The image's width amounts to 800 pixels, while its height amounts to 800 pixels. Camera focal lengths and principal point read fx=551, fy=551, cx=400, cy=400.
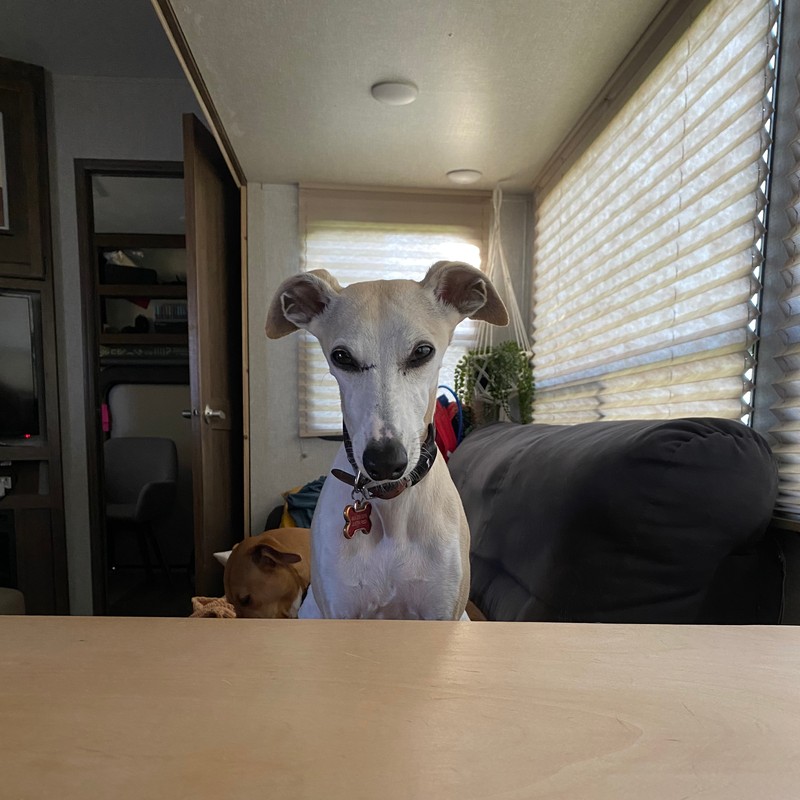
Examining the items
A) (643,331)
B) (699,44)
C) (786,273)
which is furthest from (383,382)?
(699,44)

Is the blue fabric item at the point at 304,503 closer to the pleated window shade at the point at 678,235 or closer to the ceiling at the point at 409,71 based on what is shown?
the pleated window shade at the point at 678,235

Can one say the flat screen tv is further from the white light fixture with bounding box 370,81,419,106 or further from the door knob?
the white light fixture with bounding box 370,81,419,106

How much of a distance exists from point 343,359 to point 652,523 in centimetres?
58

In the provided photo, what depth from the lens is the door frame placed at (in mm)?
2668

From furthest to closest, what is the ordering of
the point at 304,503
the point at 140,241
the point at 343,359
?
the point at 140,241, the point at 304,503, the point at 343,359

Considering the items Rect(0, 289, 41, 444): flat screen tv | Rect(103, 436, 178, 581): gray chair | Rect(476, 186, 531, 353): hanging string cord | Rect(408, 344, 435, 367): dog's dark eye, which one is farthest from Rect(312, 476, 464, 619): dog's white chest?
Rect(103, 436, 178, 581): gray chair

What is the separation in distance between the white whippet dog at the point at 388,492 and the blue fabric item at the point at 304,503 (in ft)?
4.78

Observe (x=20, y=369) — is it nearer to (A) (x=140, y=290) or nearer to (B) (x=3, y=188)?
(B) (x=3, y=188)

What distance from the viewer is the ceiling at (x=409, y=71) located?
147 cm

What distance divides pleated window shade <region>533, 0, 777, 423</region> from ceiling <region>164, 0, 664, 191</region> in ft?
0.71

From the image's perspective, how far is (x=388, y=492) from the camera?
0.93 m

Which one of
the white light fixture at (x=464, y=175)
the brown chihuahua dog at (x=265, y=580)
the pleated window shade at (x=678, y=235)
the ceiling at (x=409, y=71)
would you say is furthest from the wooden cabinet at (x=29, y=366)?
the pleated window shade at (x=678, y=235)

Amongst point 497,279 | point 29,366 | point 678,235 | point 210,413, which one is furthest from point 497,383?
point 29,366

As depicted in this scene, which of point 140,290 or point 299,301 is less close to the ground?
point 140,290
